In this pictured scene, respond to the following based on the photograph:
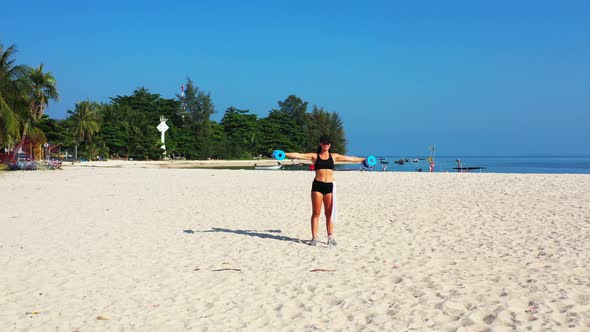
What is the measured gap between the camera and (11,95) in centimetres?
2914

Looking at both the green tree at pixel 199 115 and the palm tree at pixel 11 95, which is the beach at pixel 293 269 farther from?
the green tree at pixel 199 115

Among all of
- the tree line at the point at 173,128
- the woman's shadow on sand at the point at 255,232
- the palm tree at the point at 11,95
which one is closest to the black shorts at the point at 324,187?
the woman's shadow on sand at the point at 255,232

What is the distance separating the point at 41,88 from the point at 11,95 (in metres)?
18.1

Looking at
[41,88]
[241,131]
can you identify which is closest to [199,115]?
[241,131]

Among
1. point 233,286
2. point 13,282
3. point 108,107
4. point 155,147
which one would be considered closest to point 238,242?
point 233,286

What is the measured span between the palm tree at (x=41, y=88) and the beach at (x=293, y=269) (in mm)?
36971

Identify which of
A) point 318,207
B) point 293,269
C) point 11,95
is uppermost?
point 11,95

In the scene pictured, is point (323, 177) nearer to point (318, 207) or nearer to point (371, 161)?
point (318, 207)

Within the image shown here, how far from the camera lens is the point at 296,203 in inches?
548

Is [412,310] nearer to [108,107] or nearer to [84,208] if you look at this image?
[84,208]

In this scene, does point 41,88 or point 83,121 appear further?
point 83,121

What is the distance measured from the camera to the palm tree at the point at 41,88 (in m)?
44.7

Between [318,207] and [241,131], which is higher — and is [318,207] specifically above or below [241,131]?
below

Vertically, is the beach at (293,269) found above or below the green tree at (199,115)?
below
